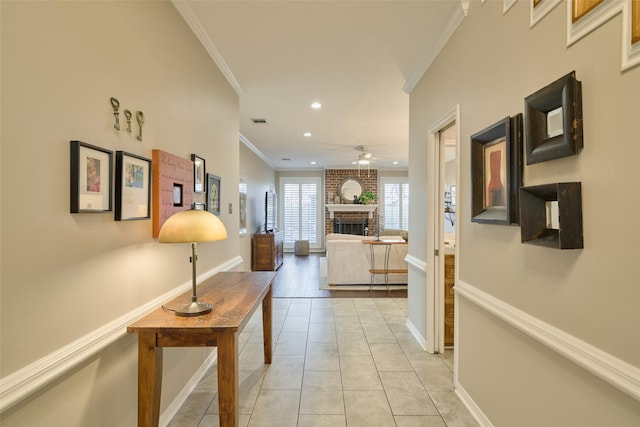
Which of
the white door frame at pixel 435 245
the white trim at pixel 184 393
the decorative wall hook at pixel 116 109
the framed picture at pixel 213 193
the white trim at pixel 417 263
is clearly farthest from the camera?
the white trim at pixel 417 263

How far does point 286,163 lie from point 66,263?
299 inches

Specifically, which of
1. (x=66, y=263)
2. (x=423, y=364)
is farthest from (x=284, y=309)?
(x=66, y=263)

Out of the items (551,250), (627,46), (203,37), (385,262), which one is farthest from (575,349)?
(385,262)

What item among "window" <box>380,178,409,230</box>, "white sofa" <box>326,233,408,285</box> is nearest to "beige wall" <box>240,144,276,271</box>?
"white sofa" <box>326,233,408,285</box>

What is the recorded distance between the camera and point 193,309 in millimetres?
1596

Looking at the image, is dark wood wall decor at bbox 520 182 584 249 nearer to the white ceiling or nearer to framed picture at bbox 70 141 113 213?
the white ceiling

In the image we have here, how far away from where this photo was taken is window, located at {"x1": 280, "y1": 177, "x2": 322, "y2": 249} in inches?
375

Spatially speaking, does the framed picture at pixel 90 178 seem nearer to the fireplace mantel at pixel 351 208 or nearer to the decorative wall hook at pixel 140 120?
the decorative wall hook at pixel 140 120

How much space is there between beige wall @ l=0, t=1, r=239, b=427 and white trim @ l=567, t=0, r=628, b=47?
1914 millimetres

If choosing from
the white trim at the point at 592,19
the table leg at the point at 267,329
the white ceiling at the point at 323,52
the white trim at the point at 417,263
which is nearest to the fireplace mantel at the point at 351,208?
the white ceiling at the point at 323,52

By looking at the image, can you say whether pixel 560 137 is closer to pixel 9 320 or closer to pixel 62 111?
pixel 62 111

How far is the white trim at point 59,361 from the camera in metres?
0.92

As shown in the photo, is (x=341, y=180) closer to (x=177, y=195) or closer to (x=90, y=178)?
(x=177, y=195)

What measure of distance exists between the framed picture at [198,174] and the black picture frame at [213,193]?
12 centimetres
